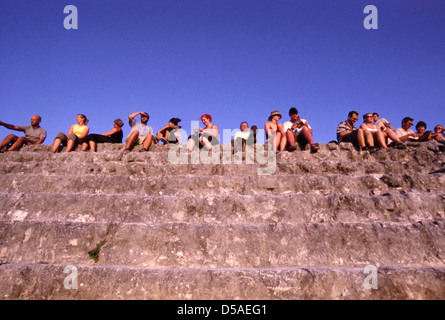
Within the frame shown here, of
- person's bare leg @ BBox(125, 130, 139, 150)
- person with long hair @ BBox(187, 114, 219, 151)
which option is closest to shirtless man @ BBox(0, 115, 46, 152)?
person's bare leg @ BBox(125, 130, 139, 150)

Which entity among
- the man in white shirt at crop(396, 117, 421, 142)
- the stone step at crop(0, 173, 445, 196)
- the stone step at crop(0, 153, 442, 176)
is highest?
the man in white shirt at crop(396, 117, 421, 142)

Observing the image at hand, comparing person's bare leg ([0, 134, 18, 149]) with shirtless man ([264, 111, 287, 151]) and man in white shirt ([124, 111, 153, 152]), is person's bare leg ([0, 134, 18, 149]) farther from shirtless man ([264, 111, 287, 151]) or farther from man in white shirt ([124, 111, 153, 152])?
shirtless man ([264, 111, 287, 151])

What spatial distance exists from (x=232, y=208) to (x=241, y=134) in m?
3.82

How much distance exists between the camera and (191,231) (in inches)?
121

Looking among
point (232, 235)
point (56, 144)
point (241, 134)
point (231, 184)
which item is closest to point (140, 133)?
point (56, 144)

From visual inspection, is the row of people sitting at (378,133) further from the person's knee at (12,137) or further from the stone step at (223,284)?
the person's knee at (12,137)

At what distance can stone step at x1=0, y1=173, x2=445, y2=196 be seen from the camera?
13.8 feet

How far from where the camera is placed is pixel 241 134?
7.18 metres

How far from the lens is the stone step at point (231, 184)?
4.21 m

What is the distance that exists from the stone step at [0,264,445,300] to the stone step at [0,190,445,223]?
105 cm

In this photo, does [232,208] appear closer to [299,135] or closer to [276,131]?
[299,135]

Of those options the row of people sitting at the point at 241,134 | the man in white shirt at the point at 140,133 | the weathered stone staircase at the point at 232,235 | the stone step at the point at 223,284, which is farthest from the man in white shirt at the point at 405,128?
the man in white shirt at the point at 140,133

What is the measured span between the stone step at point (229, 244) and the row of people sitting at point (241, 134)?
2.82 m

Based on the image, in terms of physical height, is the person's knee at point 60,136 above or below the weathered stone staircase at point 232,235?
above
